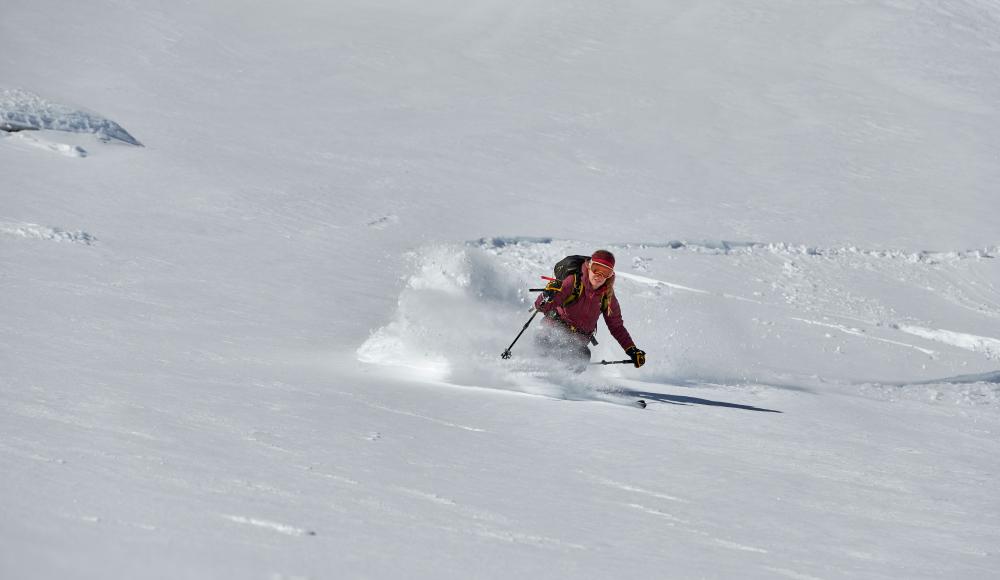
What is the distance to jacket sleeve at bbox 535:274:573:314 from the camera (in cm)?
971

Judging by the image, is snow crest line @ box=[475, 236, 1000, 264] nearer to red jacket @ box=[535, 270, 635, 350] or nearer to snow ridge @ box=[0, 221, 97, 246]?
snow ridge @ box=[0, 221, 97, 246]

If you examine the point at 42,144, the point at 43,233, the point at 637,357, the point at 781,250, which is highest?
the point at 43,233

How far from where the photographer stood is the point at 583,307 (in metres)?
9.83

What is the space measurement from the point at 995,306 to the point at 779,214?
4.23 meters

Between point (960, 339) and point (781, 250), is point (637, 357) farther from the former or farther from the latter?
point (781, 250)

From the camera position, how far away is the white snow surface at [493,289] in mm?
4496

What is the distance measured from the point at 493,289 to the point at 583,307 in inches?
61.0

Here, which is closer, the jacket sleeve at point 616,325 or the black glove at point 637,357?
the black glove at point 637,357

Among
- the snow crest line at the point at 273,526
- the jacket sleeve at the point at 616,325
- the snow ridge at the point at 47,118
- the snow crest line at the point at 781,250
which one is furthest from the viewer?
the snow ridge at the point at 47,118

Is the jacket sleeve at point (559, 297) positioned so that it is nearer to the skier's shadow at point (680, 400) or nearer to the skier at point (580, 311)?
the skier at point (580, 311)

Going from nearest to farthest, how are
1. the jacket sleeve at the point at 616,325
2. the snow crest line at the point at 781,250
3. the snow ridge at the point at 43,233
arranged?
the jacket sleeve at the point at 616,325
the snow ridge at the point at 43,233
the snow crest line at the point at 781,250

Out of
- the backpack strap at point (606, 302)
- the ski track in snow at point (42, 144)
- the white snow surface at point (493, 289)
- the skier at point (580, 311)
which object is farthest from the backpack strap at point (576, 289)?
the ski track in snow at point (42, 144)

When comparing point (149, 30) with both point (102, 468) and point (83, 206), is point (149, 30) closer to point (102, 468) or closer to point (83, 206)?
point (83, 206)

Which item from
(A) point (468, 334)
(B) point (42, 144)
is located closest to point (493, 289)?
(A) point (468, 334)
